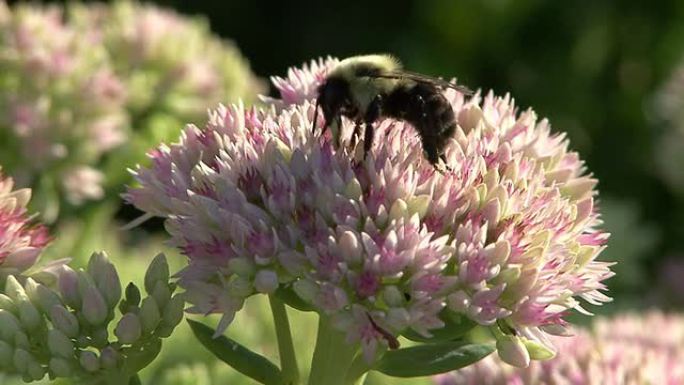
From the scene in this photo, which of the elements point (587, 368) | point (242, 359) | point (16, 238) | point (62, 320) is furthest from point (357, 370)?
point (587, 368)

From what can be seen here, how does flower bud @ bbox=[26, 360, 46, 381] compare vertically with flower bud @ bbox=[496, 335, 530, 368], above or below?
below

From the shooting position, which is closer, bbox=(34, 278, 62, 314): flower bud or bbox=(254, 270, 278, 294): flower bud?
bbox=(254, 270, 278, 294): flower bud

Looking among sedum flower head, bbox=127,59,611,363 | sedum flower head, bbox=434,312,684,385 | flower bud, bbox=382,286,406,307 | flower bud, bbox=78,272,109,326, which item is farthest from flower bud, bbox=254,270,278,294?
sedum flower head, bbox=434,312,684,385

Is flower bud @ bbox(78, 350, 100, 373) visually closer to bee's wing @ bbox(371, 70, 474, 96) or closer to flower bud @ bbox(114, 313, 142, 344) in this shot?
flower bud @ bbox(114, 313, 142, 344)

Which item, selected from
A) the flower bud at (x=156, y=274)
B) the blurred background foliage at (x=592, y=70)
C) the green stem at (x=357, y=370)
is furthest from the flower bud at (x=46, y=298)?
the blurred background foliage at (x=592, y=70)

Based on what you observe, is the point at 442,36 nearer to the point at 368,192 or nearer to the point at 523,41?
the point at 523,41

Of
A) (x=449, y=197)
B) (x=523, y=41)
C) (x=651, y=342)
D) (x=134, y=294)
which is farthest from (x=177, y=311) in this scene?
(x=523, y=41)

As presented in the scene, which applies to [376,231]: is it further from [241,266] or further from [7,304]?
[7,304]
